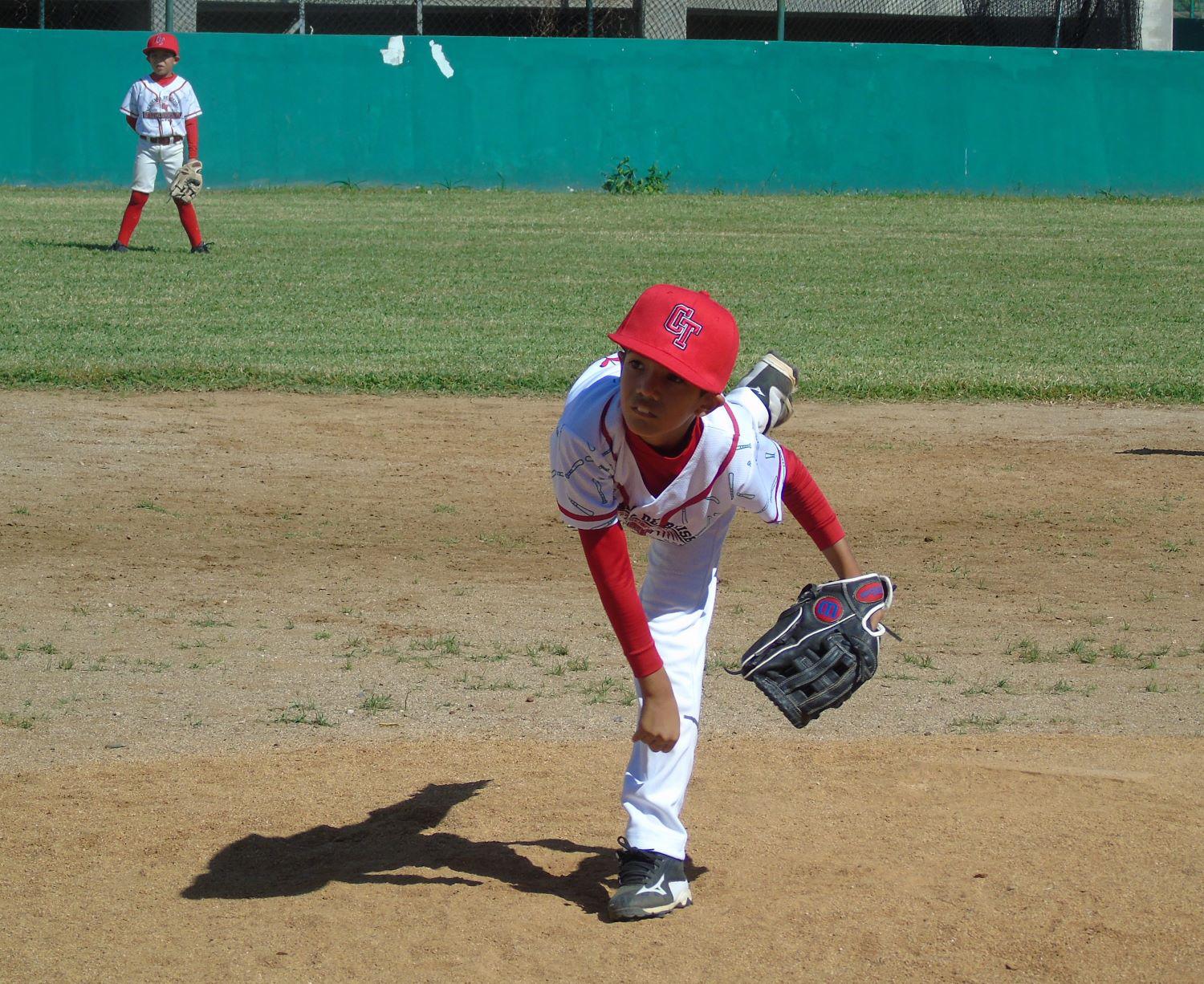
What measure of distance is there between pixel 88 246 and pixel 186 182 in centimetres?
138

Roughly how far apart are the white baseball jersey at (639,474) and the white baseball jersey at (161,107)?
12.0 metres

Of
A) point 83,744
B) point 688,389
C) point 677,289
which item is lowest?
point 83,744

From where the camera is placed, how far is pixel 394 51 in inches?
829

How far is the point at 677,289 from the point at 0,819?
92.5 inches

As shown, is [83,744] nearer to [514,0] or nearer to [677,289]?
[677,289]

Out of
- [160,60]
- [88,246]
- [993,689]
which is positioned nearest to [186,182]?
[160,60]

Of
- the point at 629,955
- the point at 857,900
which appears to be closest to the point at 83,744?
the point at 629,955

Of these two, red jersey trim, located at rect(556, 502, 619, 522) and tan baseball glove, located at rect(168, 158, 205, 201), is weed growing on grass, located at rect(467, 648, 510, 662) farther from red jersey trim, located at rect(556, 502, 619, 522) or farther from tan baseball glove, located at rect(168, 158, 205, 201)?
tan baseball glove, located at rect(168, 158, 205, 201)

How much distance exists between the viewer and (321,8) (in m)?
24.4

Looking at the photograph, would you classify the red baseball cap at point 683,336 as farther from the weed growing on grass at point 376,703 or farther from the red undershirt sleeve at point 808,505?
the weed growing on grass at point 376,703

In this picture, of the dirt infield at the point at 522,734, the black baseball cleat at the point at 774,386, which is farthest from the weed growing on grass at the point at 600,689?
the black baseball cleat at the point at 774,386

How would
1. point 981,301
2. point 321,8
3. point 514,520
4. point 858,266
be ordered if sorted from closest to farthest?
point 514,520
point 981,301
point 858,266
point 321,8

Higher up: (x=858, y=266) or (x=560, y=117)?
(x=560, y=117)

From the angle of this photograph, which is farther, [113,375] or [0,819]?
[113,375]
